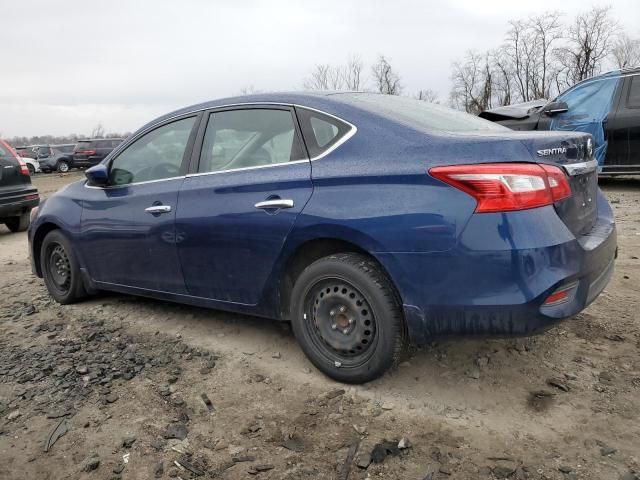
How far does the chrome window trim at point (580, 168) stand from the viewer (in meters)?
2.67

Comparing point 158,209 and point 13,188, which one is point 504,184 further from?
point 13,188

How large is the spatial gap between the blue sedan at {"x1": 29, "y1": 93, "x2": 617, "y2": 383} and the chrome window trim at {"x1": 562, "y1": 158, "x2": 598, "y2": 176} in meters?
0.01

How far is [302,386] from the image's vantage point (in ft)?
9.87

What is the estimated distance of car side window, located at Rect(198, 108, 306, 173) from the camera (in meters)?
3.15

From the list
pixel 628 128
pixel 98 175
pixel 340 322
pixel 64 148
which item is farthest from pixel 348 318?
pixel 64 148

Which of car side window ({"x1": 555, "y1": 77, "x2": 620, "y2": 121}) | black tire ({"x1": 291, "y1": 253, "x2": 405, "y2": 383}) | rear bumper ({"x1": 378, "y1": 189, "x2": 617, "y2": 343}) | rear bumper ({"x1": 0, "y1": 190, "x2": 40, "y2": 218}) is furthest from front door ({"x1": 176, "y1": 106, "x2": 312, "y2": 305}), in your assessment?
car side window ({"x1": 555, "y1": 77, "x2": 620, "y2": 121})

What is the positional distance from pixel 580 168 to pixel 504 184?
2.10 ft

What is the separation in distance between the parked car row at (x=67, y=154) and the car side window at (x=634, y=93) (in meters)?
23.5

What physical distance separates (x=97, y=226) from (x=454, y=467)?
3066mm

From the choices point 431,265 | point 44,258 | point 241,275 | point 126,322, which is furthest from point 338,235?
point 44,258

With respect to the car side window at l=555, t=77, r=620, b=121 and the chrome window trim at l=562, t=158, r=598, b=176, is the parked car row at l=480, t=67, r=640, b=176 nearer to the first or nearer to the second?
the car side window at l=555, t=77, r=620, b=121

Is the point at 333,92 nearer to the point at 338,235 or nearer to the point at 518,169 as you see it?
the point at 338,235

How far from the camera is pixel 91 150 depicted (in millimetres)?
28875

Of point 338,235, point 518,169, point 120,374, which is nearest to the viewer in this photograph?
point 518,169
